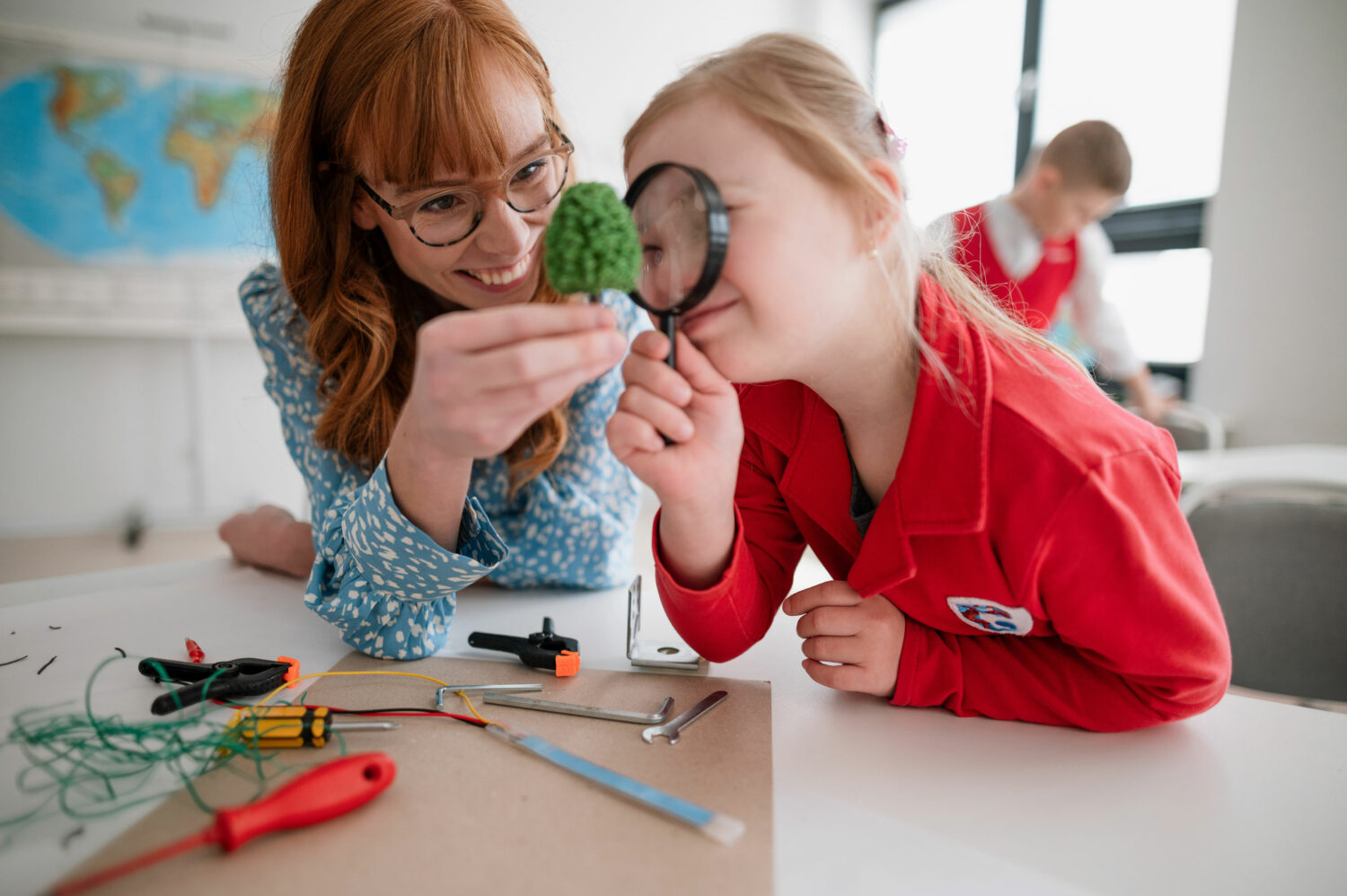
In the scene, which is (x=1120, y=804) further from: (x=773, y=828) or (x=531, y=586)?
(x=531, y=586)

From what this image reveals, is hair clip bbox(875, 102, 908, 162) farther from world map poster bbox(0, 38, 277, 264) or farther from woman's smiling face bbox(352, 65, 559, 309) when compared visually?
world map poster bbox(0, 38, 277, 264)

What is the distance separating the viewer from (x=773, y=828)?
707 millimetres

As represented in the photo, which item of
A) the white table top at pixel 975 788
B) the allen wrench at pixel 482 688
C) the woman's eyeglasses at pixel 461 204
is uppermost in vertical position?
the woman's eyeglasses at pixel 461 204

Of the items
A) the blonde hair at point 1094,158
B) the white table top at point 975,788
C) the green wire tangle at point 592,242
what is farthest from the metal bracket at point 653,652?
the blonde hair at point 1094,158

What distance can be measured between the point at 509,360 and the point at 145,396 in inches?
178

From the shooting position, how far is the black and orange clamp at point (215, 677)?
88cm

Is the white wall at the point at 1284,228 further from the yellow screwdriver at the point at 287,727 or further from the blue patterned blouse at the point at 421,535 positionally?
the yellow screwdriver at the point at 287,727

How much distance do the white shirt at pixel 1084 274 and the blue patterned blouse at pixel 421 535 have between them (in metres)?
2.15

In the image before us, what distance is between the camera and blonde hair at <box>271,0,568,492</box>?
44.3 inches

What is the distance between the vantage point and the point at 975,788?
0.80 metres

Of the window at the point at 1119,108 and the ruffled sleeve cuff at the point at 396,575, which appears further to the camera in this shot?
the window at the point at 1119,108

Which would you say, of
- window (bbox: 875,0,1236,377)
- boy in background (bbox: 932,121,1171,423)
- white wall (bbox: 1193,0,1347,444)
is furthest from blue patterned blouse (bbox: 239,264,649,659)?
white wall (bbox: 1193,0,1347,444)

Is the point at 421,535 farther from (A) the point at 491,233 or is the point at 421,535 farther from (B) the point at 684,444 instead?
(A) the point at 491,233

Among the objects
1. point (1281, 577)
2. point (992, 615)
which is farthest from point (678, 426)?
point (1281, 577)
